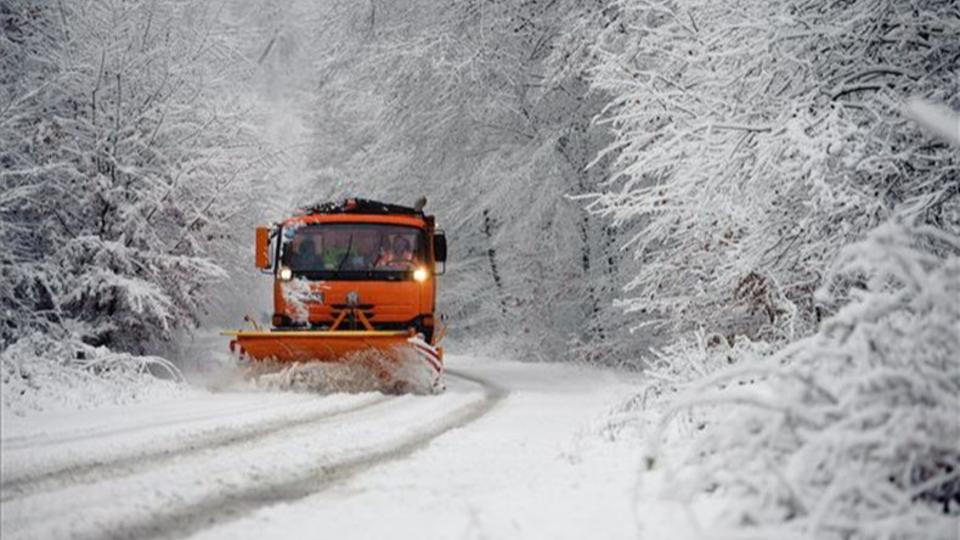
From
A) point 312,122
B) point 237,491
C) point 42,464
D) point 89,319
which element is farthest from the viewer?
point 312,122

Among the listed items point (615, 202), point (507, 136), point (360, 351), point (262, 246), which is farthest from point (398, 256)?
point (507, 136)

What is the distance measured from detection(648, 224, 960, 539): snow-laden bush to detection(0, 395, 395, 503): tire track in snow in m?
3.31

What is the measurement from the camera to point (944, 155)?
6094mm

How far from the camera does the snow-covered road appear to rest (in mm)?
3652

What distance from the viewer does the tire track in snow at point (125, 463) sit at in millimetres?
4262

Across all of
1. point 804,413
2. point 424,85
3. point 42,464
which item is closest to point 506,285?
point 424,85

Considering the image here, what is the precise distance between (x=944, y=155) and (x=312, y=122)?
86.3 ft

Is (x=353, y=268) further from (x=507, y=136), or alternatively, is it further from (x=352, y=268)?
(x=507, y=136)

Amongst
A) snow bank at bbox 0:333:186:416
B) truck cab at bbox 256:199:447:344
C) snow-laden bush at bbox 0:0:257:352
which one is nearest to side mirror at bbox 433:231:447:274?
truck cab at bbox 256:199:447:344

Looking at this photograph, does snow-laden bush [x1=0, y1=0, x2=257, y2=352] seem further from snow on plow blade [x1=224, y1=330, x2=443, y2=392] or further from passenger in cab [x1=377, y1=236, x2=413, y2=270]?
passenger in cab [x1=377, y1=236, x2=413, y2=270]

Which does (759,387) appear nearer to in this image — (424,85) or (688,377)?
(688,377)

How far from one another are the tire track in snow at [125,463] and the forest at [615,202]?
88.3 inches

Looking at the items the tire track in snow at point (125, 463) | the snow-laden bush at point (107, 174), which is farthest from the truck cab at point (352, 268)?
the tire track in snow at point (125, 463)

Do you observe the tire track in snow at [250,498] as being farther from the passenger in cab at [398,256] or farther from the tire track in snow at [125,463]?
the passenger in cab at [398,256]
